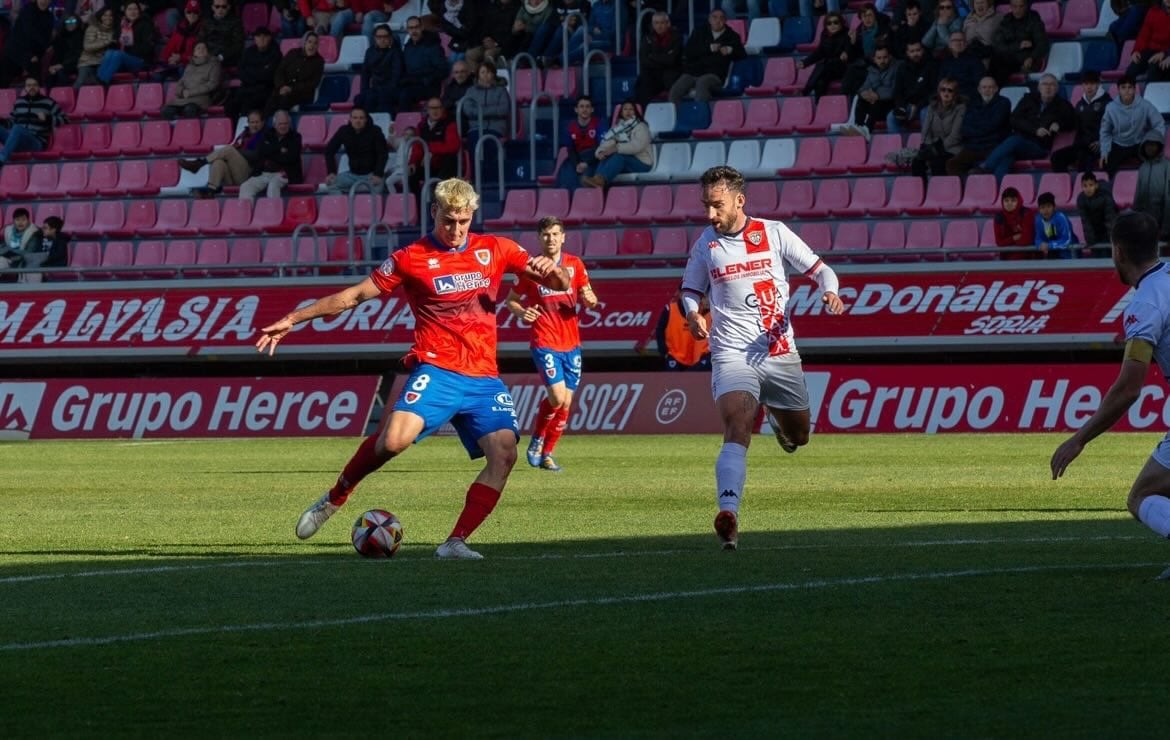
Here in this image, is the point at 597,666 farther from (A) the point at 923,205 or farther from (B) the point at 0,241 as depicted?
(B) the point at 0,241

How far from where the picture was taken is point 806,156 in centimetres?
2998

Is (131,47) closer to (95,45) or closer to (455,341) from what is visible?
(95,45)

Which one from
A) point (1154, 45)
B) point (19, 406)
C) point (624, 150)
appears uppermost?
point (1154, 45)

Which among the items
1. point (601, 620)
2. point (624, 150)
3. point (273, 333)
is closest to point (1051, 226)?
point (624, 150)

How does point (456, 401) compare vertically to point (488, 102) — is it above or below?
above

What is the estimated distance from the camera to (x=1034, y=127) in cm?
2792

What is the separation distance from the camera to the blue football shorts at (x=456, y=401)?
11391 millimetres

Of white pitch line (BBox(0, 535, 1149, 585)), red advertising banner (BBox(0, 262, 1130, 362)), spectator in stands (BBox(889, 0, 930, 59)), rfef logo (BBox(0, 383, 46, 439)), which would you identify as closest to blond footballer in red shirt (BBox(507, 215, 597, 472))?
red advertising banner (BBox(0, 262, 1130, 362))

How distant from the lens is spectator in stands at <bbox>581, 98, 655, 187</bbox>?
99.5 ft

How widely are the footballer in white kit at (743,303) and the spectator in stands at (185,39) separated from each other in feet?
85.1

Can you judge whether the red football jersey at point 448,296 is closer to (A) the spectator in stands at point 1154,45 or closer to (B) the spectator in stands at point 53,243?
(A) the spectator in stands at point 1154,45

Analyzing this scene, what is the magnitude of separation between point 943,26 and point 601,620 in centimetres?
2235

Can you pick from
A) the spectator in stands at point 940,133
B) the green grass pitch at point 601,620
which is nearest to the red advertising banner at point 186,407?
the spectator in stands at point 940,133

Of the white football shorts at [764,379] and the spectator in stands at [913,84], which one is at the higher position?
the white football shorts at [764,379]
